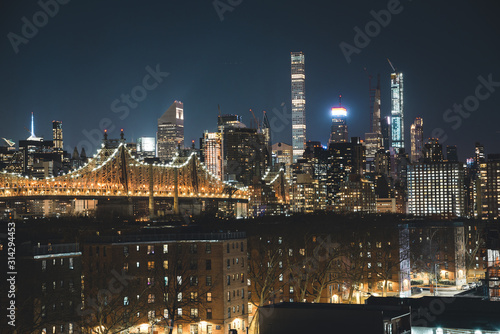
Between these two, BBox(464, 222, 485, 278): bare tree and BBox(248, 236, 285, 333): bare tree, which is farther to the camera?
BBox(464, 222, 485, 278): bare tree

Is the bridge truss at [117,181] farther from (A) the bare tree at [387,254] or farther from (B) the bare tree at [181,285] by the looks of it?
(B) the bare tree at [181,285]

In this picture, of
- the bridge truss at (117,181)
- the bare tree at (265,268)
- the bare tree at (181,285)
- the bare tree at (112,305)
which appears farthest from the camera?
the bridge truss at (117,181)

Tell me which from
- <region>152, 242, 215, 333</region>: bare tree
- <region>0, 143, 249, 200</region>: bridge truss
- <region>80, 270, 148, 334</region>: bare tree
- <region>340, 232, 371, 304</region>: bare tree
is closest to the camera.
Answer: <region>80, 270, 148, 334</region>: bare tree

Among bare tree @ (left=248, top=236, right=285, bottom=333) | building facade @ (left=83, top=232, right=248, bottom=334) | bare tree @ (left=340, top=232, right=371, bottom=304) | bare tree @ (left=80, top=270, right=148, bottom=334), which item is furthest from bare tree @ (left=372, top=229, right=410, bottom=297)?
bare tree @ (left=80, top=270, right=148, bottom=334)

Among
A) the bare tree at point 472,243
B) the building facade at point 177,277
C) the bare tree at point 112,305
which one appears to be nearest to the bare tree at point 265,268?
the building facade at point 177,277

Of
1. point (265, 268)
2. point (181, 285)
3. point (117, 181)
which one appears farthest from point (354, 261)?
point (117, 181)

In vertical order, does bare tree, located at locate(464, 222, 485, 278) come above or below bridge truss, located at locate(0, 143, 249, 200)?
below

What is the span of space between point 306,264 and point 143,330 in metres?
19.6

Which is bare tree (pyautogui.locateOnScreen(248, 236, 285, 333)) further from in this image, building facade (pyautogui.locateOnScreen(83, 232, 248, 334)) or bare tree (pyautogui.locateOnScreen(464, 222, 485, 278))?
bare tree (pyautogui.locateOnScreen(464, 222, 485, 278))

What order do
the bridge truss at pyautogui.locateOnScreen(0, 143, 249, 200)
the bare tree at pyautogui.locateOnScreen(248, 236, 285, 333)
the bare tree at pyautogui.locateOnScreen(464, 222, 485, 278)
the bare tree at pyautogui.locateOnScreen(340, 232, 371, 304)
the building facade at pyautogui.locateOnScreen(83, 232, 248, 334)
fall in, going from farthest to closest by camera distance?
the bare tree at pyautogui.locateOnScreen(464, 222, 485, 278) < the bridge truss at pyautogui.locateOnScreen(0, 143, 249, 200) < the bare tree at pyautogui.locateOnScreen(340, 232, 371, 304) < the bare tree at pyautogui.locateOnScreen(248, 236, 285, 333) < the building facade at pyautogui.locateOnScreen(83, 232, 248, 334)

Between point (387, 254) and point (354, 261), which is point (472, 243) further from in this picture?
point (354, 261)

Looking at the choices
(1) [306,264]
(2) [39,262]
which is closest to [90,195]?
(1) [306,264]

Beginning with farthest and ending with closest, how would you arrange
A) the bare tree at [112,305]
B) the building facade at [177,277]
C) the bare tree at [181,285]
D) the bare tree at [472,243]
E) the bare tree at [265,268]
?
the bare tree at [472,243] → the bare tree at [265,268] → the building facade at [177,277] → the bare tree at [181,285] → the bare tree at [112,305]

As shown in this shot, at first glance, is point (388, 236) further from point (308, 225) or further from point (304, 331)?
point (304, 331)
